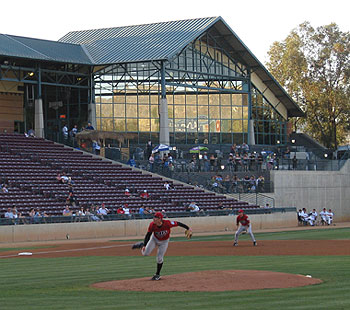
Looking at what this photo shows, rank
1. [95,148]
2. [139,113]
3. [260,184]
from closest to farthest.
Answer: [260,184], [95,148], [139,113]

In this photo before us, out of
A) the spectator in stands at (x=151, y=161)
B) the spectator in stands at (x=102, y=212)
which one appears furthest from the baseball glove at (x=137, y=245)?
the spectator in stands at (x=151, y=161)

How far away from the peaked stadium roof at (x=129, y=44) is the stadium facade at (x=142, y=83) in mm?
83

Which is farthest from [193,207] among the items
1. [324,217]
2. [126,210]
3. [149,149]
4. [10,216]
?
[10,216]

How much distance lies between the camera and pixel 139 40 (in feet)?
189

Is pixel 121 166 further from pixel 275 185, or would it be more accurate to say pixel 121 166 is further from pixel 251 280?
pixel 251 280

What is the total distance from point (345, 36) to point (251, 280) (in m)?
58.8

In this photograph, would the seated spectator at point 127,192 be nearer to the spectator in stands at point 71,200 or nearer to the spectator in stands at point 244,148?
the spectator in stands at point 71,200

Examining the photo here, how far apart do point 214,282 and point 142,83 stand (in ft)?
141

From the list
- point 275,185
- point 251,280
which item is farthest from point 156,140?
point 251,280

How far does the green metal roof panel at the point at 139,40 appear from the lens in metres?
54.4

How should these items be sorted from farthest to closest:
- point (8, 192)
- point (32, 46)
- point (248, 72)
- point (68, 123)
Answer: point (248, 72) < point (68, 123) < point (32, 46) < point (8, 192)

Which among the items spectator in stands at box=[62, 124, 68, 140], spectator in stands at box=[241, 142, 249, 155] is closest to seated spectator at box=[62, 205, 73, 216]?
spectator in stands at box=[62, 124, 68, 140]

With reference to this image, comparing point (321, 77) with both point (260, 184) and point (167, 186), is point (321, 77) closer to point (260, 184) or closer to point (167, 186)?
point (260, 184)

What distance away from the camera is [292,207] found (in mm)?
51188
